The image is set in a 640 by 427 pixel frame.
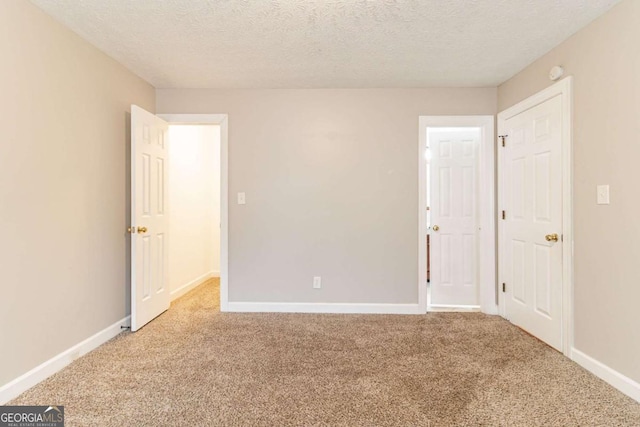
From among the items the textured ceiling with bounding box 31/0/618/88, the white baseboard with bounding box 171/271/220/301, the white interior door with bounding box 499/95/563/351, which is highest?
the textured ceiling with bounding box 31/0/618/88

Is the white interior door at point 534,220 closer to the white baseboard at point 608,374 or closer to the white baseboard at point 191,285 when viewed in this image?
the white baseboard at point 608,374

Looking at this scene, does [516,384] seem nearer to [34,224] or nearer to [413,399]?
[413,399]

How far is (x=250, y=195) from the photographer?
338cm

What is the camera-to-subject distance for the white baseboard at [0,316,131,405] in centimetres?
181

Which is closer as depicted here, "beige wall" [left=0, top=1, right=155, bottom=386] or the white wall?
"beige wall" [left=0, top=1, right=155, bottom=386]

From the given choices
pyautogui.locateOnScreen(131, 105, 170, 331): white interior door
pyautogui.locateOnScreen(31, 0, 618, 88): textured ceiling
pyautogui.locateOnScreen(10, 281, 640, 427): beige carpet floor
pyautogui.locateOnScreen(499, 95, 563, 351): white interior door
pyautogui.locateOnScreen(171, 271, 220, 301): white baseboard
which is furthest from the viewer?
pyautogui.locateOnScreen(171, 271, 220, 301): white baseboard

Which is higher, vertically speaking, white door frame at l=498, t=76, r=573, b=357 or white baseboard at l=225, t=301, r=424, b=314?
white door frame at l=498, t=76, r=573, b=357

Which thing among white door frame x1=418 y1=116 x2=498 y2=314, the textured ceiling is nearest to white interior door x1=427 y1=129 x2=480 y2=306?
white door frame x1=418 y1=116 x2=498 y2=314

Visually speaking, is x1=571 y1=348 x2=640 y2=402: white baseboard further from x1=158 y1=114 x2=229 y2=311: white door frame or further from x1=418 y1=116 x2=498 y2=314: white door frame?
x1=158 y1=114 x2=229 y2=311: white door frame

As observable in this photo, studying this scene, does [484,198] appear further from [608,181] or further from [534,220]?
[608,181]

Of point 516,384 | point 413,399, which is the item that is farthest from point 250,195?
point 516,384

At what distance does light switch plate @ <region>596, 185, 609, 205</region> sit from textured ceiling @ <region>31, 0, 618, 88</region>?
112 centimetres

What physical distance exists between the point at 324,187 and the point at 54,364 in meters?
2.57

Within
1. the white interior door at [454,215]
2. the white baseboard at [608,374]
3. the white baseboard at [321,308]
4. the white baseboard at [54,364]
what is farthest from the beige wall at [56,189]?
the white baseboard at [608,374]
